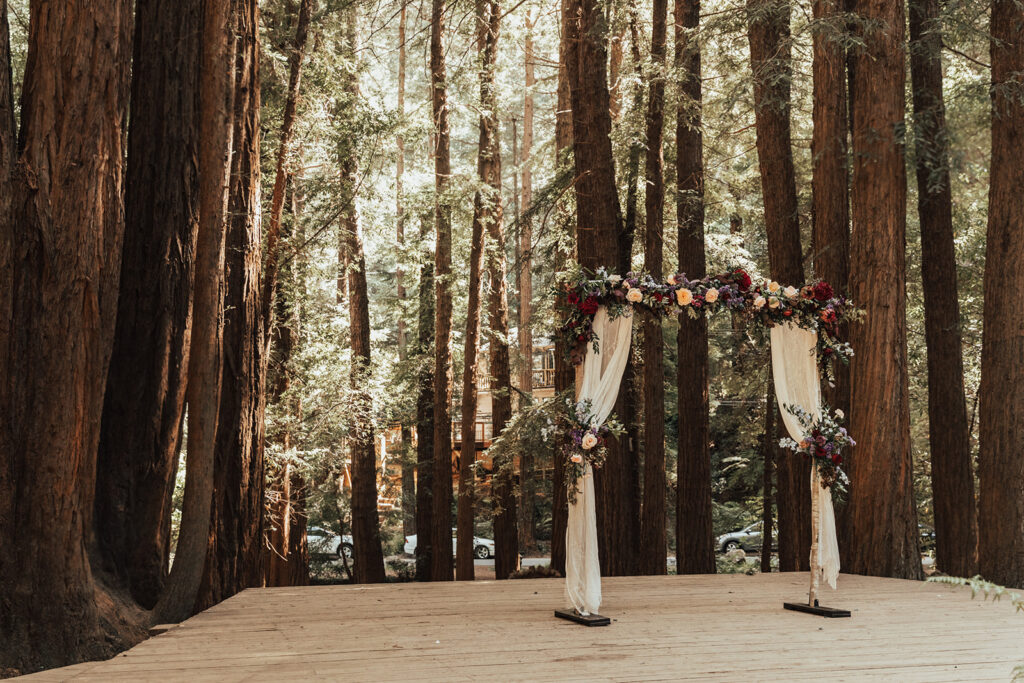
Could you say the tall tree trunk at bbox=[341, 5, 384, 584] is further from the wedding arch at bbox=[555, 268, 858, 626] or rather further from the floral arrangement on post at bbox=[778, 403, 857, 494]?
the floral arrangement on post at bbox=[778, 403, 857, 494]

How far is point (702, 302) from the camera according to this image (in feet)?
21.4

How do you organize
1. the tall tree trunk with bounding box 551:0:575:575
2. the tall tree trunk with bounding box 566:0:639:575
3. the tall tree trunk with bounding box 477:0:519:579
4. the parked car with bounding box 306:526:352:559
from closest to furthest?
the tall tree trunk with bounding box 566:0:639:575 → the tall tree trunk with bounding box 551:0:575:575 → the tall tree trunk with bounding box 477:0:519:579 → the parked car with bounding box 306:526:352:559

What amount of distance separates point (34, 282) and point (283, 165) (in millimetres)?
6569

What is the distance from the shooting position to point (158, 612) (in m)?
6.31

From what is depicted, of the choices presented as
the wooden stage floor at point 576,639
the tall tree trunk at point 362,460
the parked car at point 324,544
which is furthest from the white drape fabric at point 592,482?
the parked car at point 324,544

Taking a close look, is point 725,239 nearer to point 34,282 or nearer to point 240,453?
point 240,453

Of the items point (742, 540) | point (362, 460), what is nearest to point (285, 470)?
point (362, 460)

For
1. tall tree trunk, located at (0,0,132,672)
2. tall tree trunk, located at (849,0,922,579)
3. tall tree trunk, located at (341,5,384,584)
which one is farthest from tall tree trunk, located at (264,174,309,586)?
tall tree trunk, located at (849,0,922,579)

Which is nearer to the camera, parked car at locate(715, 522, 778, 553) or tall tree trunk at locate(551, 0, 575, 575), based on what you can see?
tall tree trunk at locate(551, 0, 575, 575)

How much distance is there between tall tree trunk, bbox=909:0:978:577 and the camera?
1002 centimetres

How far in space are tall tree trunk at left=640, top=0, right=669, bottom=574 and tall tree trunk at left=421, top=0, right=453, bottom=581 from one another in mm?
3319

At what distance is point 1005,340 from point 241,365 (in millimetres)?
6963

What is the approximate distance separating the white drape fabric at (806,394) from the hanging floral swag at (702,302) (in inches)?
3.9

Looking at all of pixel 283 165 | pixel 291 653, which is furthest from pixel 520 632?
pixel 283 165
